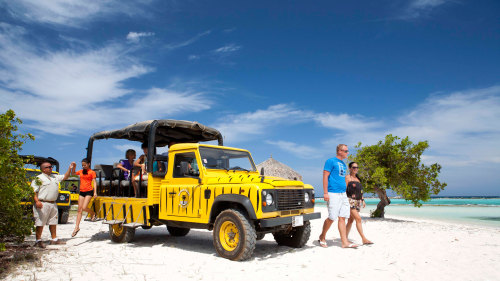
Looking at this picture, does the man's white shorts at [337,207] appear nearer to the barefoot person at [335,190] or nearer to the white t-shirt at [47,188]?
the barefoot person at [335,190]

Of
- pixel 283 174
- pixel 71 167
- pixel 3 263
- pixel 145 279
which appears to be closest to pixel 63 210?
pixel 71 167

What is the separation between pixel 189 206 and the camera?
22.6 feet

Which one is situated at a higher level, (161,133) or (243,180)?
(161,133)

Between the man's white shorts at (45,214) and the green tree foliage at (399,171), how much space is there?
13.0 meters

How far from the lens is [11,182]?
5.75m

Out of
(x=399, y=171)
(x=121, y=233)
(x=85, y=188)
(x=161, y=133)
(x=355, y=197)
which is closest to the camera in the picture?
(x=355, y=197)

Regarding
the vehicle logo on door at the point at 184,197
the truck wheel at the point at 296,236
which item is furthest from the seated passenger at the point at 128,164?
the truck wheel at the point at 296,236

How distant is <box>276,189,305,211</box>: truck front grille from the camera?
20.6 ft

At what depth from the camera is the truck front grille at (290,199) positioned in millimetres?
6281

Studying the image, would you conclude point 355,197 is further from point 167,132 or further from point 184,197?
point 167,132

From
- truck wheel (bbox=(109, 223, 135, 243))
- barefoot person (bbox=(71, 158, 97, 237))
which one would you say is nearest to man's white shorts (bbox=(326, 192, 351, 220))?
truck wheel (bbox=(109, 223, 135, 243))

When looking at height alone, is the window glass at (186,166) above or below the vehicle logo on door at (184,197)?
above

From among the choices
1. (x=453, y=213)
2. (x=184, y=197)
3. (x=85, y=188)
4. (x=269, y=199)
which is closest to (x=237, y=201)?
(x=269, y=199)

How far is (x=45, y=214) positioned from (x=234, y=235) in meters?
4.62
